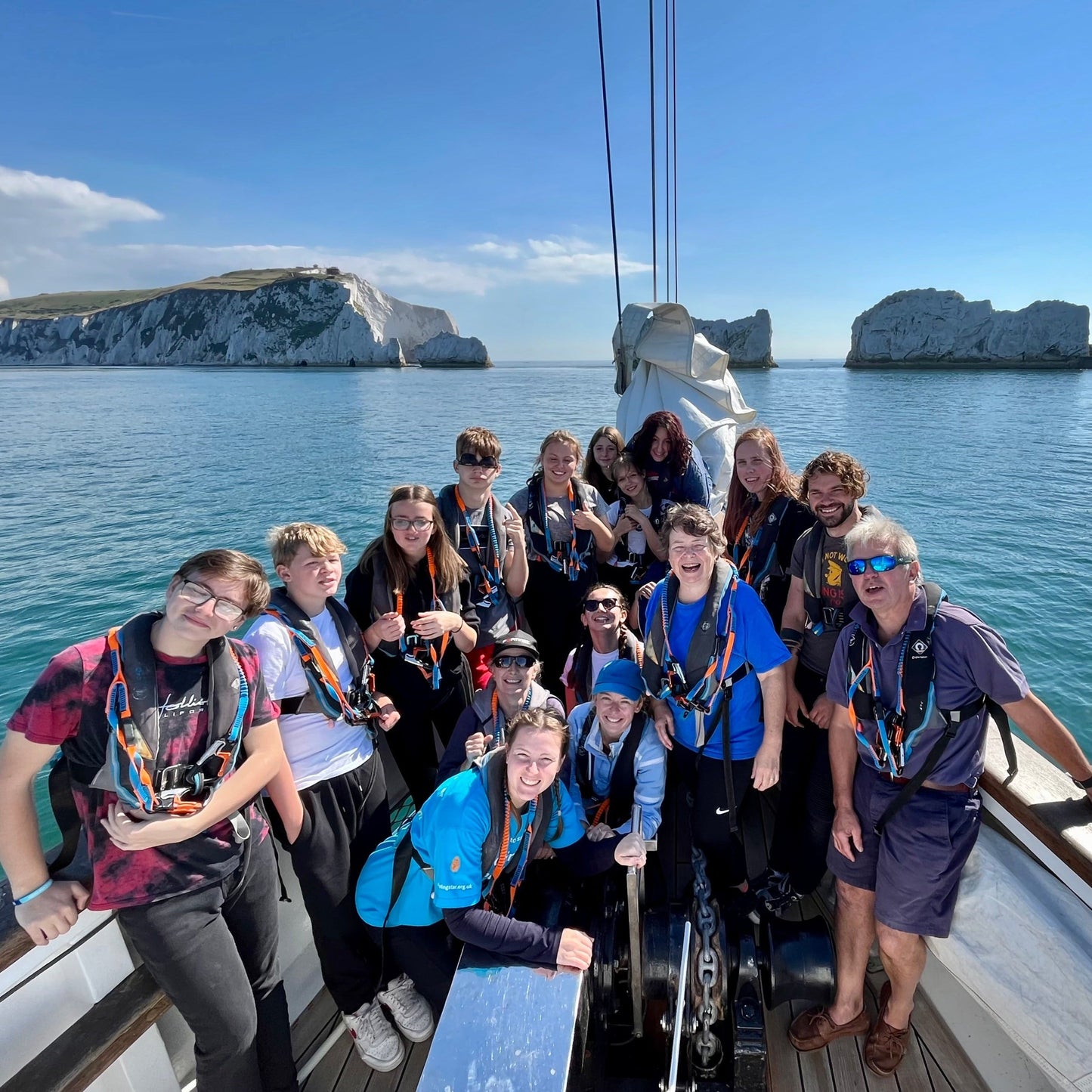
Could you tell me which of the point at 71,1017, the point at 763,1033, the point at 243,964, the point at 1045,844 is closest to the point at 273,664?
the point at 243,964

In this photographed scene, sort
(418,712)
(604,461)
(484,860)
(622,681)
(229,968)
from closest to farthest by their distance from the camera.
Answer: (229,968) → (484,860) → (622,681) → (418,712) → (604,461)

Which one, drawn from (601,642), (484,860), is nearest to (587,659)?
(601,642)

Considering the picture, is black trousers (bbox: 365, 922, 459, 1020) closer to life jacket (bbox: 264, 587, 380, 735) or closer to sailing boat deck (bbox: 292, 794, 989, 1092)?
sailing boat deck (bbox: 292, 794, 989, 1092)

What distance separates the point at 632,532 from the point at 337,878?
2.37m

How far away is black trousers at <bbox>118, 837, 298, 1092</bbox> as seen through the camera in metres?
1.68

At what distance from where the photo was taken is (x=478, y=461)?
2971 mm

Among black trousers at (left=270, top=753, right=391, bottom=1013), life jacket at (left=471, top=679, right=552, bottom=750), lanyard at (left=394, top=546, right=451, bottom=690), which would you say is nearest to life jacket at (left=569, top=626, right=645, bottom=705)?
life jacket at (left=471, top=679, right=552, bottom=750)

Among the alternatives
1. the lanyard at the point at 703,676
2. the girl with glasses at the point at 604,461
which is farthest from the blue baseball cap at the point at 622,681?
the girl with glasses at the point at 604,461

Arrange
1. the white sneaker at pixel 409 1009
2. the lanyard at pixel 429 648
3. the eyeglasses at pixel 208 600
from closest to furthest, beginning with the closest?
1. the eyeglasses at pixel 208 600
2. the white sneaker at pixel 409 1009
3. the lanyard at pixel 429 648

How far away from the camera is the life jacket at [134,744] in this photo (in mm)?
1539

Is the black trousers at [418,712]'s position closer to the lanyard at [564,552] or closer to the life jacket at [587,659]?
the life jacket at [587,659]

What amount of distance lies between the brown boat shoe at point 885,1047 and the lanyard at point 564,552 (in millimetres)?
2225

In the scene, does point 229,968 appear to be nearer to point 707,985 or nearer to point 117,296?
point 707,985

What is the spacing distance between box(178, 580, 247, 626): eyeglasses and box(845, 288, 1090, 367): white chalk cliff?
262 ft
